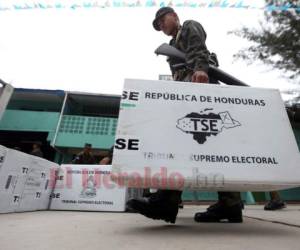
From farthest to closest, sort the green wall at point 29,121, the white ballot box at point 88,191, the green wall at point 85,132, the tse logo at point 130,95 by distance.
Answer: the green wall at point 29,121
the green wall at point 85,132
the white ballot box at point 88,191
the tse logo at point 130,95

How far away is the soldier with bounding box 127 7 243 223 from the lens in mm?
1155

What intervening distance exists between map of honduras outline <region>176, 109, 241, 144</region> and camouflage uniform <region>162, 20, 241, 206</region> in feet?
1.10

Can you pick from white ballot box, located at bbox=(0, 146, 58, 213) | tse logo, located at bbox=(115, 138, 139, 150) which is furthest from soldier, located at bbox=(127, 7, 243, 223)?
white ballot box, located at bbox=(0, 146, 58, 213)

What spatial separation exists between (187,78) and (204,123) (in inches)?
19.0

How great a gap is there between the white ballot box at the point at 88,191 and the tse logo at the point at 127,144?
1618 mm

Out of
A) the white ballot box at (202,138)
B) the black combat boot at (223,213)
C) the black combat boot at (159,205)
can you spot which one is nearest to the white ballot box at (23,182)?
the black combat boot at (159,205)

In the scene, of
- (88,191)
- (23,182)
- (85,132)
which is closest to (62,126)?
(85,132)

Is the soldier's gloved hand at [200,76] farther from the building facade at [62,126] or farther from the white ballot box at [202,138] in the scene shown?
the building facade at [62,126]

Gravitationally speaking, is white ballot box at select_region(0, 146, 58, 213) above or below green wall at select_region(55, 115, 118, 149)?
below

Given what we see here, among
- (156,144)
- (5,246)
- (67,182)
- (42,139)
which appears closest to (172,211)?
(156,144)

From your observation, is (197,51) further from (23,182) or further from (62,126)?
(62,126)

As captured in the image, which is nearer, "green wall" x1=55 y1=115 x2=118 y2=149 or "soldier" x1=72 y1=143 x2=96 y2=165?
"soldier" x1=72 y1=143 x2=96 y2=165

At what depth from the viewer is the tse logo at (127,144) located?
97 cm

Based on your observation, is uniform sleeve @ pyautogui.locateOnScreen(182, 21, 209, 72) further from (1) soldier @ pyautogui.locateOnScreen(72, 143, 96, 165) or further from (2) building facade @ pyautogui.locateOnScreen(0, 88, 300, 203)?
(2) building facade @ pyautogui.locateOnScreen(0, 88, 300, 203)
